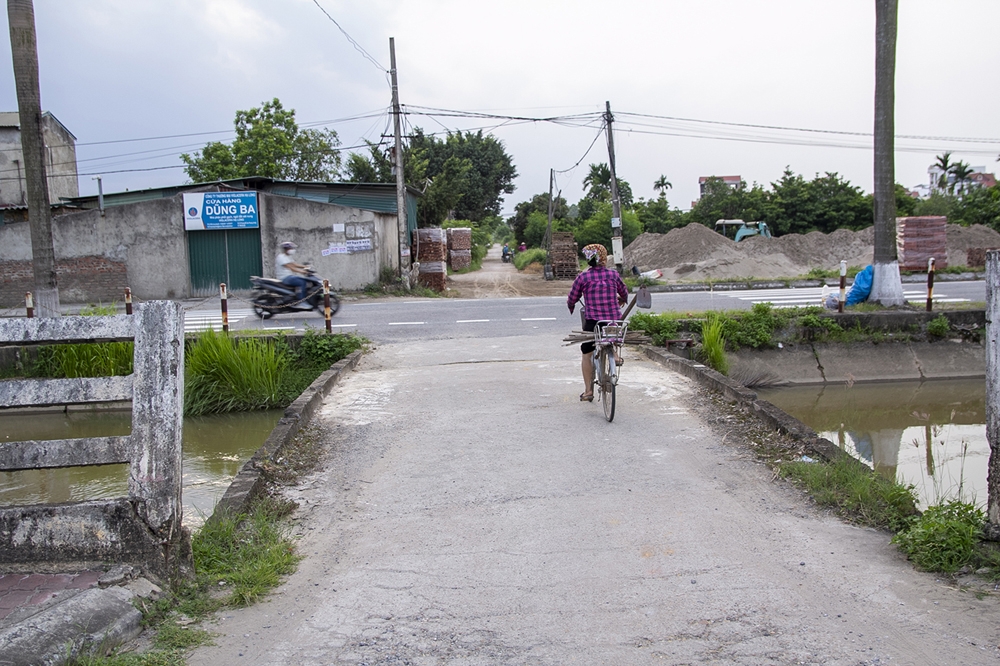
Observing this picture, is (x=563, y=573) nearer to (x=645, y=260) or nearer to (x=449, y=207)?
(x=645, y=260)

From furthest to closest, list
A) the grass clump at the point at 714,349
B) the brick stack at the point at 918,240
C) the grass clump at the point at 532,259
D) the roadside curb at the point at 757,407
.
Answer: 1. the grass clump at the point at 532,259
2. the brick stack at the point at 918,240
3. the grass clump at the point at 714,349
4. the roadside curb at the point at 757,407

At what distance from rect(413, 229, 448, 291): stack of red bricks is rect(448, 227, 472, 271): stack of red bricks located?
48.5ft

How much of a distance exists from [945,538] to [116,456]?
4495mm

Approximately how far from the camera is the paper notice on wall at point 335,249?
23953 millimetres

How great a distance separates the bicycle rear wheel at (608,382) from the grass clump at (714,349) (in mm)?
4314

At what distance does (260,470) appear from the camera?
224 inches

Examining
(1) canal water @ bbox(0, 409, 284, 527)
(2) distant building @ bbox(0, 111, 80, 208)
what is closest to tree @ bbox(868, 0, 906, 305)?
(1) canal water @ bbox(0, 409, 284, 527)

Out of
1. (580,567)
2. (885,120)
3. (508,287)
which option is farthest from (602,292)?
(508,287)

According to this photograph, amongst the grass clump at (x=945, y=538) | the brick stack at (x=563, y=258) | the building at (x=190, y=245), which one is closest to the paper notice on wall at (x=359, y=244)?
the building at (x=190, y=245)

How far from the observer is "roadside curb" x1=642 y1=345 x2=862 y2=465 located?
5977 mm

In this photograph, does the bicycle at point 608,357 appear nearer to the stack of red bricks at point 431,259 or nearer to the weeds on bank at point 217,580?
the weeds on bank at point 217,580

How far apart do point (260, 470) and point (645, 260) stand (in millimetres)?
32512

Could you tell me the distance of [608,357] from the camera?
7.25 meters

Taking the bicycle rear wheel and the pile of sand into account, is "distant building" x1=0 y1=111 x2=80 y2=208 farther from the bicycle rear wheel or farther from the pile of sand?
the bicycle rear wheel
